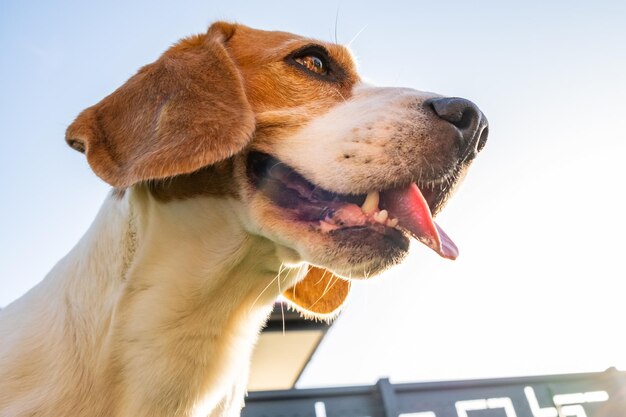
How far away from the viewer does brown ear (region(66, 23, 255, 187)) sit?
157cm

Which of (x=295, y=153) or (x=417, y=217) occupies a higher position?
(x=295, y=153)

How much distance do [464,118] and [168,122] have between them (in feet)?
3.21

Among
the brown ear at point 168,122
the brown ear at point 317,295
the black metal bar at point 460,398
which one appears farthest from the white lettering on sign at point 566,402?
the brown ear at point 168,122

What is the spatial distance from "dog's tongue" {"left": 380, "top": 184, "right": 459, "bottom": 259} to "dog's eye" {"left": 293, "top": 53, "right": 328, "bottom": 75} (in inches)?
27.6

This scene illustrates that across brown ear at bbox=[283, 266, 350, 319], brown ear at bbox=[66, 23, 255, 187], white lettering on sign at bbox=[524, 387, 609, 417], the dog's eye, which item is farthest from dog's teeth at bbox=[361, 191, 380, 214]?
white lettering on sign at bbox=[524, 387, 609, 417]

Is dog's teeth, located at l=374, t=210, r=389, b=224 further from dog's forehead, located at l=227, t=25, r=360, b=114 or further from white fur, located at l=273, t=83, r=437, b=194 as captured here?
dog's forehead, located at l=227, t=25, r=360, b=114

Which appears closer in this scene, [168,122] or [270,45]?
[168,122]

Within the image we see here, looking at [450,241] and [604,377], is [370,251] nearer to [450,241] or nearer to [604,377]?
[450,241]

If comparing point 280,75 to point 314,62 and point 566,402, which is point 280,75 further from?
point 566,402

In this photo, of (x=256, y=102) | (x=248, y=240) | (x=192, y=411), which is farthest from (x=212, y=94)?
(x=192, y=411)

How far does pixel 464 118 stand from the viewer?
5.54 feet

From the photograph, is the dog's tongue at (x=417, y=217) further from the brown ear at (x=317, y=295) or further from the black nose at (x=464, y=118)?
the brown ear at (x=317, y=295)

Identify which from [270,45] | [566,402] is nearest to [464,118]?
[270,45]

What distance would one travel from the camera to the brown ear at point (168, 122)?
1571 millimetres
